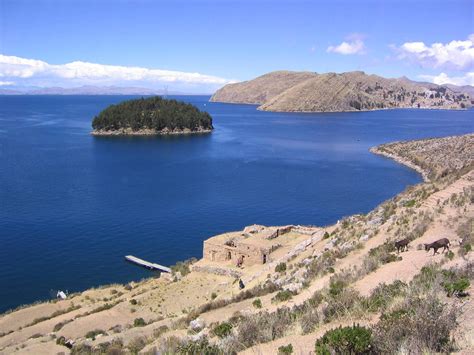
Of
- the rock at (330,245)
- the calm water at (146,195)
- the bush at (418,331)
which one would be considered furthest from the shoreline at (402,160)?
the bush at (418,331)

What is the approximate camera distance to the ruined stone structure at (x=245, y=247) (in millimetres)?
32906

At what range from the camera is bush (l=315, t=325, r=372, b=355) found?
885 centimetres

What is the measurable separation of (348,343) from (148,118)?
439 ft

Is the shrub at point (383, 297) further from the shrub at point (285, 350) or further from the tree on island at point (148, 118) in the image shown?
the tree on island at point (148, 118)

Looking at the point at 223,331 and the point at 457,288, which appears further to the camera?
the point at 223,331

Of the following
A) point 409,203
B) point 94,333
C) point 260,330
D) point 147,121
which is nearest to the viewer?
point 260,330

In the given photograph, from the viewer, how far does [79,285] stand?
3603 centimetres

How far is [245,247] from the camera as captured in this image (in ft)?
110

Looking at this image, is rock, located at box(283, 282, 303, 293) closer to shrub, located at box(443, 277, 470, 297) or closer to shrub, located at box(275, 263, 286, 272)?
shrub, located at box(275, 263, 286, 272)

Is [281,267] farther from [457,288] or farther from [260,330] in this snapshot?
[457,288]

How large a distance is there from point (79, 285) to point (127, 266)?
185 inches

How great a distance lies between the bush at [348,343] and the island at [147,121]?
Result: 423 feet

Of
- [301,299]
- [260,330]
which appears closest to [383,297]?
[260,330]

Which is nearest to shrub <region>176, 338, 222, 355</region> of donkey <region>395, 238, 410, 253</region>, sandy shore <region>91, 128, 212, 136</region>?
donkey <region>395, 238, 410, 253</region>
